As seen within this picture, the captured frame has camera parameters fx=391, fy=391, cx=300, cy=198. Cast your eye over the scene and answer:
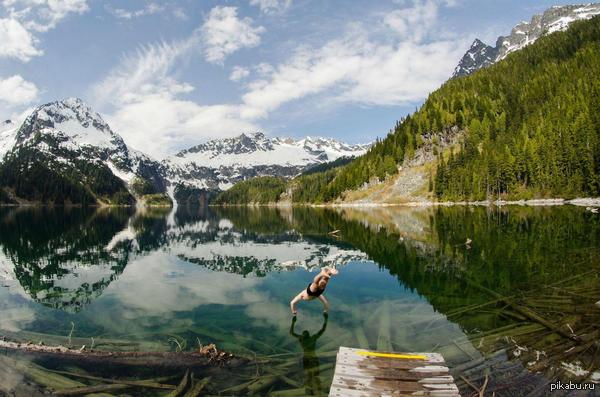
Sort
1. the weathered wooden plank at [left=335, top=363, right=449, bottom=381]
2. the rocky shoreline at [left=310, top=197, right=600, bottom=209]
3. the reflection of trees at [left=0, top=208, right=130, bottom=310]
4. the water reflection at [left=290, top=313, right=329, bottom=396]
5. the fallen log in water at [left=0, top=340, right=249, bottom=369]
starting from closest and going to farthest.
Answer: the weathered wooden plank at [left=335, top=363, right=449, bottom=381], the water reflection at [left=290, top=313, right=329, bottom=396], the fallen log in water at [left=0, top=340, right=249, bottom=369], the reflection of trees at [left=0, top=208, right=130, bottom=310], the rocky shoreline at [left=310, top=197, right=600, bottom=209]

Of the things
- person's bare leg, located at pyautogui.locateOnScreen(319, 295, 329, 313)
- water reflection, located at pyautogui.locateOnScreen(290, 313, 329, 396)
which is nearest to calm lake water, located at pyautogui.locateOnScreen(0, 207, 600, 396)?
water reflection, located at pyautogui.locateOnScreen(290, 313, 329, 396)

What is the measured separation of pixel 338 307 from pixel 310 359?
846 cm

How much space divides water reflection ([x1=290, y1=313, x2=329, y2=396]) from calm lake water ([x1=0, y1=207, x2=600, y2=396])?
70 mm

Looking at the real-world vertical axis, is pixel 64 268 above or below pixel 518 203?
below

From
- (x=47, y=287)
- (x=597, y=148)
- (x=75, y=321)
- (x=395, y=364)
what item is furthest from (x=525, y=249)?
(x=597, y=148)

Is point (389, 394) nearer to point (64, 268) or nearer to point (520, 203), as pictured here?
point (64, 268)

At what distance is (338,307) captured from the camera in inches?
938

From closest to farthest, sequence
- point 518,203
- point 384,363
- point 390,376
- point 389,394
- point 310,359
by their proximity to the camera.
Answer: point 389,394 → point 390,376 → point 384,363 → point 310,359 → point 518,203

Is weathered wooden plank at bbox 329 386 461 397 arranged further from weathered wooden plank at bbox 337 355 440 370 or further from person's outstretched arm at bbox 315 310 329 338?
person's outstretched arm at bbox 315 310 329 338

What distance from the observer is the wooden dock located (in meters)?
11.4

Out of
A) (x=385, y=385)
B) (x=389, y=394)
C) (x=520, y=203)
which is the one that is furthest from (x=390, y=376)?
(x=520, y=203)

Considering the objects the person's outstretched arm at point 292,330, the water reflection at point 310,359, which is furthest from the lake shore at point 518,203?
the water reflection at point 310,359

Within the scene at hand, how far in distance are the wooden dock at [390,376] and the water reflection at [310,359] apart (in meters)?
0.96

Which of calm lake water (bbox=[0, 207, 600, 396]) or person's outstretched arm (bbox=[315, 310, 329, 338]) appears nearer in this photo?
calm lake water (bbox=[0, 207, 600, 396])
